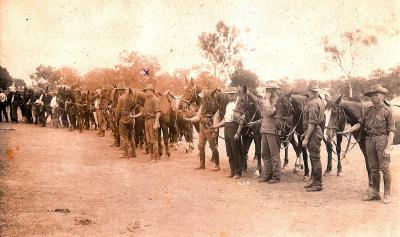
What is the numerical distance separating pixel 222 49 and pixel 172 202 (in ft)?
21.5

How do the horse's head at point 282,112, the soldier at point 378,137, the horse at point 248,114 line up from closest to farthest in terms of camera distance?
1. the soldier at point 378,137
2. the horse's head at point 282,112
3. the horse at point 248,114

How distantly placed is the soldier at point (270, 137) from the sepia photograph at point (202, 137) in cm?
3

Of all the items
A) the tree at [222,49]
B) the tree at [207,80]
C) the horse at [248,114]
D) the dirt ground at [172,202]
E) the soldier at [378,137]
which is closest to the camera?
the dirt ground at [172,202]

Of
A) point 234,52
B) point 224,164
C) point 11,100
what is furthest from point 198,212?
point 11,100

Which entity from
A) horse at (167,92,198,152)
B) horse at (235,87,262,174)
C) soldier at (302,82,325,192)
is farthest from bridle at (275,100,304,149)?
horse at (167,92,198,152)

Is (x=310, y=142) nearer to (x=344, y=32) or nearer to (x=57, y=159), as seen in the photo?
(x=344, y=32)

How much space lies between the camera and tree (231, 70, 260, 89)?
43.7ft

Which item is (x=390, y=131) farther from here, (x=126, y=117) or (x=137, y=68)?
(x=137, y=68)

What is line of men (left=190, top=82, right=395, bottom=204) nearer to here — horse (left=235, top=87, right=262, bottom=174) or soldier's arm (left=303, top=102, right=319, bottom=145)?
soldier's arm (left=303, top=102, right=319, bottom=145)

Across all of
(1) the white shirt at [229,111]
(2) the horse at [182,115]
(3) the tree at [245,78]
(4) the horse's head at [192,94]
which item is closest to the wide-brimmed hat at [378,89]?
(1) the white shirt at [229,111]

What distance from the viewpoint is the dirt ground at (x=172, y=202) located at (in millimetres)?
6461

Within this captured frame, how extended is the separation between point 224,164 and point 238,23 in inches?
152

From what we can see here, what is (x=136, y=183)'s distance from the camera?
946 cm

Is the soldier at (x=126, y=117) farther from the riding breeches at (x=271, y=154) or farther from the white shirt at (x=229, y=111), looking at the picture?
the riding breeches at (x=271, y=154)
